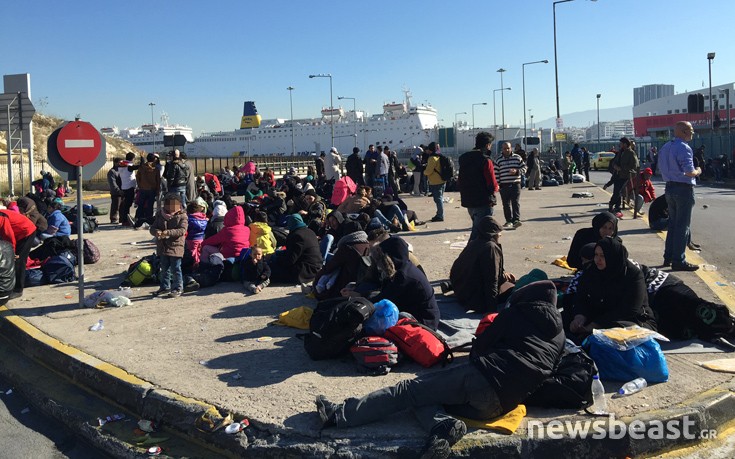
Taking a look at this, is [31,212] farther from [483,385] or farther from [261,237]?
[483,385]

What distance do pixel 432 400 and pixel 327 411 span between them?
2.16 ft

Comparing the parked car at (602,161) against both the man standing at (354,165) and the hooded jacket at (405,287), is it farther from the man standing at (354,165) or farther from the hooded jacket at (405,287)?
the hooded jacket at (405,287)

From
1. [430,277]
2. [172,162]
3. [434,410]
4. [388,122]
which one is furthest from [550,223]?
[388,122]

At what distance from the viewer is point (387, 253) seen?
606 cm

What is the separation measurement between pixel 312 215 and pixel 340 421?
7954 millimetres

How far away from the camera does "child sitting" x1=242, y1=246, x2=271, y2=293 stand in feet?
27.2

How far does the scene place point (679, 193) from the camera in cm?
843

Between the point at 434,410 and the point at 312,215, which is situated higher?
the point at 312,215

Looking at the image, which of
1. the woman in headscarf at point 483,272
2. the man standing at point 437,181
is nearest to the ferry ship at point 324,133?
the man standing at point 437,181

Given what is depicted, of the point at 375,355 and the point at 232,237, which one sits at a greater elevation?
the point at 232,237

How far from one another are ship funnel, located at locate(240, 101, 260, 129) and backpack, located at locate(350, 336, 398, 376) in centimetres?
10850

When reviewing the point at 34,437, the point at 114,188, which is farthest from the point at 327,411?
the point at 114,188

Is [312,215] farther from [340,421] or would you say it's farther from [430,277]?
[340,421]

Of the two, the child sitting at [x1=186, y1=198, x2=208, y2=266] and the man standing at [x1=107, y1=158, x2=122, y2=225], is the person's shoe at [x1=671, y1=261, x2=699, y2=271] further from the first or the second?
the man standing at [x1=107, y1=158, x2=122, y2=225]
